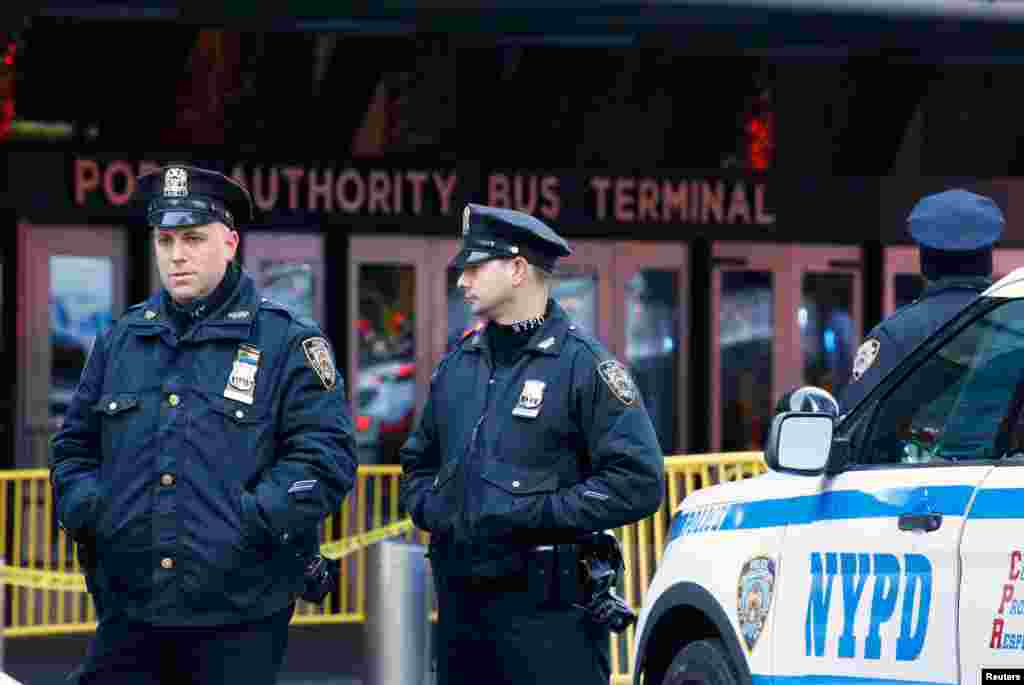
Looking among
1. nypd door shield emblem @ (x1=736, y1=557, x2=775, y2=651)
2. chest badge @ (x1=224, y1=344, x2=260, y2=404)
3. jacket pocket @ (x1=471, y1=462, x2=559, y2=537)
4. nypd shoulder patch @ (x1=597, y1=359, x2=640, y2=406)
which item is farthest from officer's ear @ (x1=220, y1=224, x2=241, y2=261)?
nypd door shield emblem @ (x1=736, y1=557, x2=775, y2=651)

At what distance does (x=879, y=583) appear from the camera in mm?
4648

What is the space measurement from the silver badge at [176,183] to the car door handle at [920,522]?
72.5 inches

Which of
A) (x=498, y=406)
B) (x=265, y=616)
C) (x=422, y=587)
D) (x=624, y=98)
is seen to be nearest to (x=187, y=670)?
(x=265, y=616)

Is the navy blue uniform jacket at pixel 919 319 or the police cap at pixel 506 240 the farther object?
the navy blue uniform jacket at pixel 919 319

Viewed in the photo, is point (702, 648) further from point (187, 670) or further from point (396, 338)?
point (396, 338)

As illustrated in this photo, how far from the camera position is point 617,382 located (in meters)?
5.41

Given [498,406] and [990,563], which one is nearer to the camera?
[990,563]

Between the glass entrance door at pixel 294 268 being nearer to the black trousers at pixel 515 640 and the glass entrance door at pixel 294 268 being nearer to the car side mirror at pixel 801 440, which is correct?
the black trousers at pixel 515 640

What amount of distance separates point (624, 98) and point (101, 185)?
245 inches

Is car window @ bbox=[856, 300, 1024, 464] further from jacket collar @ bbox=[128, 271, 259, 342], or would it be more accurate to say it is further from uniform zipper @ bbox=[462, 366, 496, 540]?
jacket collar @ bbox=[128, 271, 259, 342]

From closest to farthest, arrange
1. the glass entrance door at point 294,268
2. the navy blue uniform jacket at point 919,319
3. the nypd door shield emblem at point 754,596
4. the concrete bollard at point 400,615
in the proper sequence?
the nypd door shield emblem at point 754,596, the navy blue uniform jacket at point 919,319, the concrete bollard at point 400,615, the glass entrance door at point 294,268

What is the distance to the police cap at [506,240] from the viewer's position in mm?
5480

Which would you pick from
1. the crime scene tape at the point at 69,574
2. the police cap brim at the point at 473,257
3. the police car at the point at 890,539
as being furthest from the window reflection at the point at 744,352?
the police cap brim at the point at 473,257

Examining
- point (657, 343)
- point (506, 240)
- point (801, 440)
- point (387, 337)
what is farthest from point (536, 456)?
point (657, 343)
